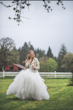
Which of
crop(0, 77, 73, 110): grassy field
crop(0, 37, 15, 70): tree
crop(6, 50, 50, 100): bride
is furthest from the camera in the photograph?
crop(0, 37, 15, 70): tree

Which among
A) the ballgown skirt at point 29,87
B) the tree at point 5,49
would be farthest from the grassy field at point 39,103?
the tree at point 5,49

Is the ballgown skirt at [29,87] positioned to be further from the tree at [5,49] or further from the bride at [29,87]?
the tree at [5,49]

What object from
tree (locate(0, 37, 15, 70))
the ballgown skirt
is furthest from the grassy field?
tree (locate(0, 37, 15, 70))

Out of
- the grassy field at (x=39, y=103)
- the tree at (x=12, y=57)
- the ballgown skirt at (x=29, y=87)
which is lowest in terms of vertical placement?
the grassy field at (x=39, y=103)

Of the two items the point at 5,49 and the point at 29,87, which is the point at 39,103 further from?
the point at 5,49

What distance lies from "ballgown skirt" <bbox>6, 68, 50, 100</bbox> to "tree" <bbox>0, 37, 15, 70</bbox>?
91.9ft

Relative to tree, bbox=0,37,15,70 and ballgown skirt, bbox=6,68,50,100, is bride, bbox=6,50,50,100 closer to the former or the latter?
ballgown skirt, bbox=6,68,50,100

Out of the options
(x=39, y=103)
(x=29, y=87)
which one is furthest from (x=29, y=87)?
(x=39, y=103)

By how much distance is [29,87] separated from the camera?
5.00m

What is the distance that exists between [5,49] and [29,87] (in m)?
28.6

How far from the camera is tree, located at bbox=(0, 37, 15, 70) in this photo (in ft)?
107

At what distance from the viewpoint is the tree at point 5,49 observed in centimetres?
3253

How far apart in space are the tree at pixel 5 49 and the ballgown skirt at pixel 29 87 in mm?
28000

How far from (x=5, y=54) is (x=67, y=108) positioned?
→ 29.9 m
